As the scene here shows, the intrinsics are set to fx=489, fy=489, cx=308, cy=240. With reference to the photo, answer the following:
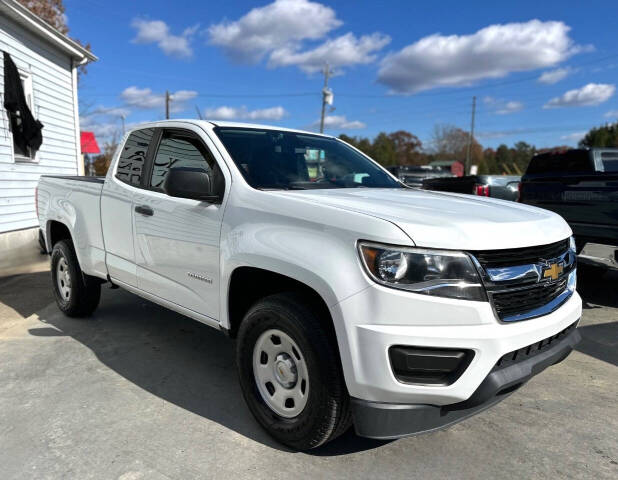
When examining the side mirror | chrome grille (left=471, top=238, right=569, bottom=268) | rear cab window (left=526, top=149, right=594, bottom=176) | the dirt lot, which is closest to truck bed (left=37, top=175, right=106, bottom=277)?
the dirt lot

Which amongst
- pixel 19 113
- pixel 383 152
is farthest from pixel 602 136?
pixel 19 113

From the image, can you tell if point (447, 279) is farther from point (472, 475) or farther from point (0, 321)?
point (0, 321)

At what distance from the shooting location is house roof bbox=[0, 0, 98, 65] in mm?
8789

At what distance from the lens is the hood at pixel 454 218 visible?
7.26 ft

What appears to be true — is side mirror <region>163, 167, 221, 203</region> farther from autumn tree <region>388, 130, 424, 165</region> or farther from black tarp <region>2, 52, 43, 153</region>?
autumn tree <region>388, 130, 424, 165</region>

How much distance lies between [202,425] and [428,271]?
1764 millimetres

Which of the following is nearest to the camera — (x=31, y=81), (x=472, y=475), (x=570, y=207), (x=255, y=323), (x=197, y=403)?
(x=472, y=475)

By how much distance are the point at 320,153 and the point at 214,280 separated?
1.43m

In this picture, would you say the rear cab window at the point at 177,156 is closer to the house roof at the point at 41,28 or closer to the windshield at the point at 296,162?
the windshield at the point at 296,162

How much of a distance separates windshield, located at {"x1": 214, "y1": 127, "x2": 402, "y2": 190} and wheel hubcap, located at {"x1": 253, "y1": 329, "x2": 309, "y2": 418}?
96 centimetres

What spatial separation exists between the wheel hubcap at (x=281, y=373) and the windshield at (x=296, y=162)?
3.15ft

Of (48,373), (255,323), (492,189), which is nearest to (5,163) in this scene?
(48,373)

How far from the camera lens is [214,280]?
10.0ft

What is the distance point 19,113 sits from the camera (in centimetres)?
920
